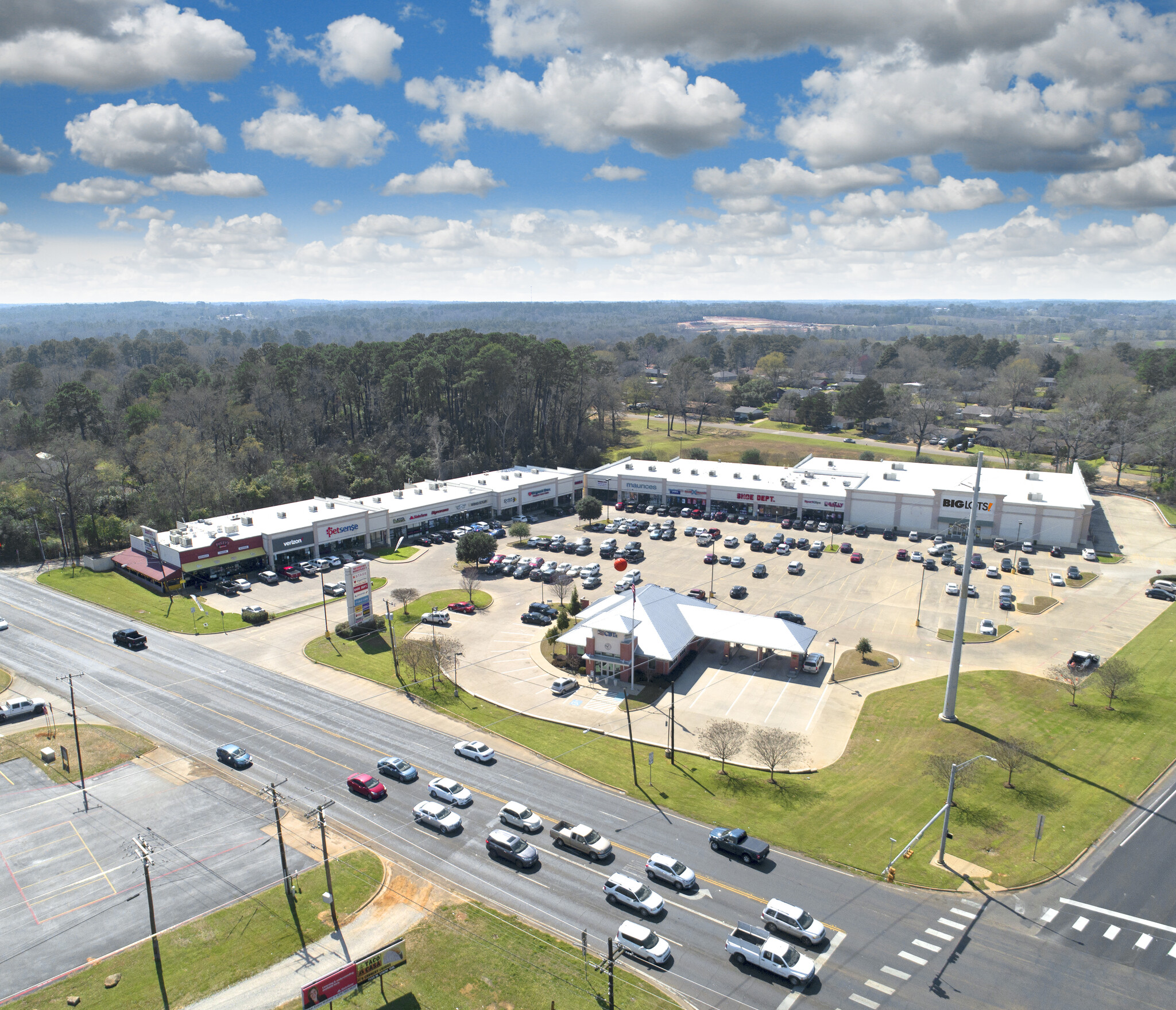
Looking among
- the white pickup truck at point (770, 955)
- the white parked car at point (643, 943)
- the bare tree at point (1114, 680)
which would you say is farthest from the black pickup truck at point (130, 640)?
the bare tree at point (1114, 680)

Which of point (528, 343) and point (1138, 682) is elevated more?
point (528, 343)

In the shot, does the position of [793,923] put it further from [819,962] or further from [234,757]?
[234,757]

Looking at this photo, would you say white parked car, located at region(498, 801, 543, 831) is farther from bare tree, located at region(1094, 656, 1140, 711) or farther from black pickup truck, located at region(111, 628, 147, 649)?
black pickup truck, located at region(111, 628, 147, 649)

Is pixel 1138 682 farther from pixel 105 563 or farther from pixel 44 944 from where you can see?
pixel 105 563

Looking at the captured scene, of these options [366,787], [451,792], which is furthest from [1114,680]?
[366,787]

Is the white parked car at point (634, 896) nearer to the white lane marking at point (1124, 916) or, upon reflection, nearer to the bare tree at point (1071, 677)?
the white lane marking at point (1124, 916)

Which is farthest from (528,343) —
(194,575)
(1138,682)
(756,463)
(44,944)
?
(44,944)

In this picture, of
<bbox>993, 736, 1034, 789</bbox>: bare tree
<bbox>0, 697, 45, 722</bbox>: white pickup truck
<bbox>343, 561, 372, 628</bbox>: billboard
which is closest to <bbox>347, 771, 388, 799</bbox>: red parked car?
<bbox>343, 561, 372, 628</bbox>: billboard
